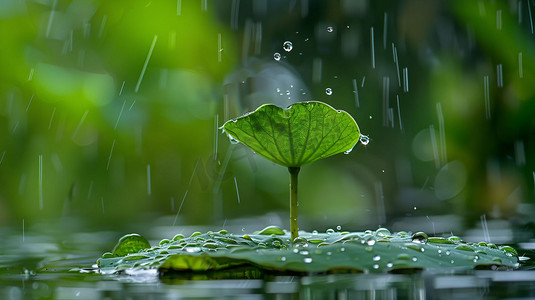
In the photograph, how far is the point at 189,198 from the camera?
512cm

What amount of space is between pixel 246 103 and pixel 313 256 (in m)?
4.43

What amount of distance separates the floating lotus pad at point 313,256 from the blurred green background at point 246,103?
7.83 ft

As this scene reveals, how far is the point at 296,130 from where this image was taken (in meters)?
1.39

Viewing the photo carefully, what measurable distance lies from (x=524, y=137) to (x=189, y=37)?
2538mm

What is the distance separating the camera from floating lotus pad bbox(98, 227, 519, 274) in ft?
3.88

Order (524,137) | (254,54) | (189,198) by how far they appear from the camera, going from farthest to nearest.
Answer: (254,54) → (189,198) → (524,137)

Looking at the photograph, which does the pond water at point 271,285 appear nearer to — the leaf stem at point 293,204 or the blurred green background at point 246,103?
the leaf stem at point 293,204

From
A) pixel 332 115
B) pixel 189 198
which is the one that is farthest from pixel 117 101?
pixel 332 115

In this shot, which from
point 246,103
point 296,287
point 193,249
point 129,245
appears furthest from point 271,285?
point 246,103

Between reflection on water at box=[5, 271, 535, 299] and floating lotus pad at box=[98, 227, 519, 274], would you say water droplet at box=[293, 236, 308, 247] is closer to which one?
floating lotus pad at box=[98, 227, 519, 274]

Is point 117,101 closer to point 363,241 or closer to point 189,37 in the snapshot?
point 189,37

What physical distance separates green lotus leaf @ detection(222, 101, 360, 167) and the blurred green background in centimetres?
241

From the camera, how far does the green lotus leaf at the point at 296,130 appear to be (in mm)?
1354

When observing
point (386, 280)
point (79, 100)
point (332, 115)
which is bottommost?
point (386, 280)
